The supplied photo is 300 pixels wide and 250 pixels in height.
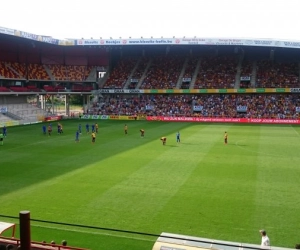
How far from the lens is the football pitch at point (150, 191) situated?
12680 millimetres

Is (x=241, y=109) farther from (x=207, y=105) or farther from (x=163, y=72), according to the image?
(x=163, y=72)

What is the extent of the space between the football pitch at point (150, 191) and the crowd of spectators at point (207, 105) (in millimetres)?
25417

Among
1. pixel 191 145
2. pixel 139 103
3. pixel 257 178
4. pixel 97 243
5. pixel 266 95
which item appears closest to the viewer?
pixel 97 243

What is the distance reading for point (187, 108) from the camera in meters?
61.1

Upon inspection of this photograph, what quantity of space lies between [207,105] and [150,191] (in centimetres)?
4524

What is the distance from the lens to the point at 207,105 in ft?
200

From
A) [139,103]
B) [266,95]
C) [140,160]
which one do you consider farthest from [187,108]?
[140,160]

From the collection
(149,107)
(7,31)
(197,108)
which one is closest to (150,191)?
(7,31)

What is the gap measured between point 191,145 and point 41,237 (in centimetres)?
2063

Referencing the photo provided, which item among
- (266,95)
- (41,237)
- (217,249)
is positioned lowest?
(41,237)

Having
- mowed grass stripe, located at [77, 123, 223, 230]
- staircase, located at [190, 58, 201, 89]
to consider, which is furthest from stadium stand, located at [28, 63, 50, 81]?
mowed grass stripe, located at [77, 123, 223, 230]

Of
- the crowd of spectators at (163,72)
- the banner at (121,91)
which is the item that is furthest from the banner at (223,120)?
the crowd of spectators at (163,72)

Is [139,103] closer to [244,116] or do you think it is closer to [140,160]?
[244,116]

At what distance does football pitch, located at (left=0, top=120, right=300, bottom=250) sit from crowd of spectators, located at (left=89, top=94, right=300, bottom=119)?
1001 inches
